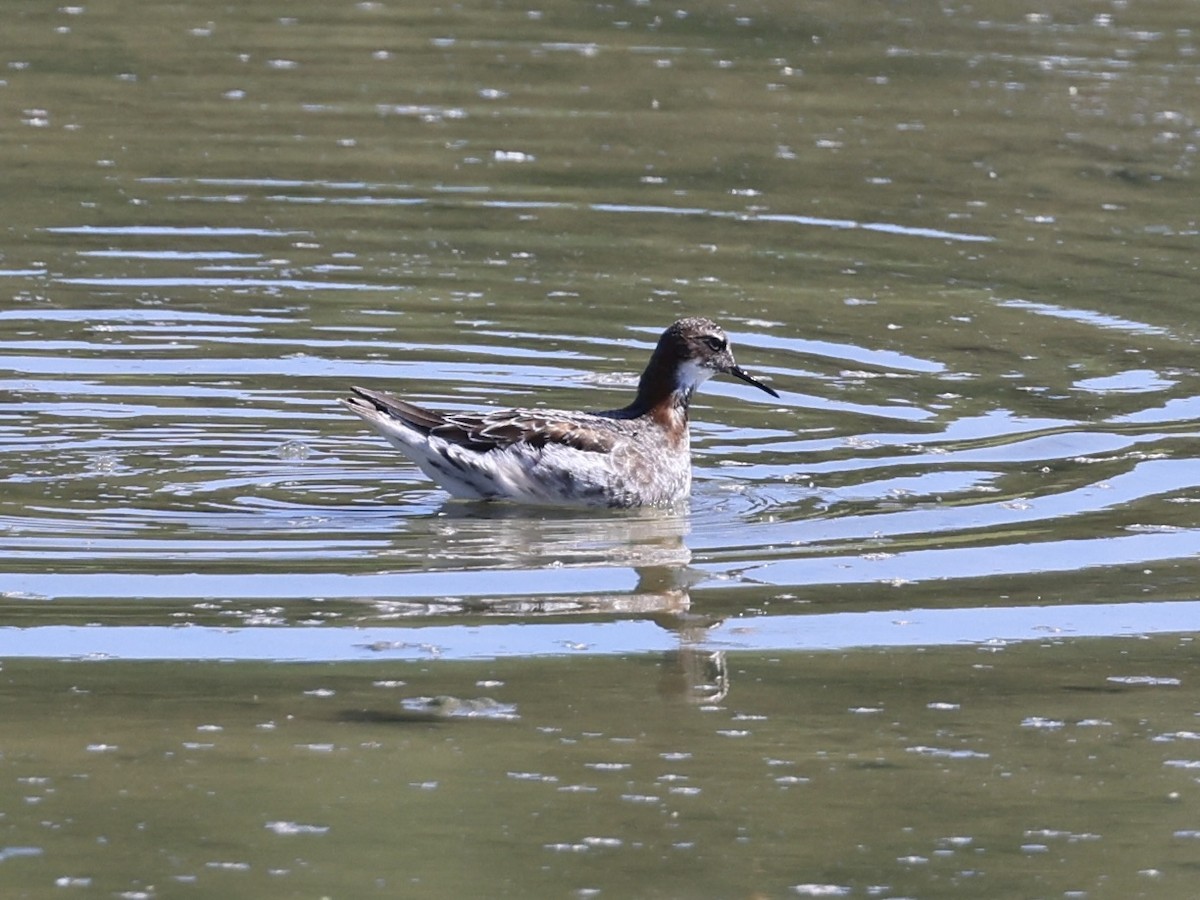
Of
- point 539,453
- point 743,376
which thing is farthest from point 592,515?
point 743,376

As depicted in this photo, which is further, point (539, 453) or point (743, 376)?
point (743, 376)

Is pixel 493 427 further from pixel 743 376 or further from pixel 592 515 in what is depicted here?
pixel 743 376

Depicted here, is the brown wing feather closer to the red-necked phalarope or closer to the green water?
the red-necked phalarope

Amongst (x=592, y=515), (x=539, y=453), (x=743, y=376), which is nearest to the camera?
(x=539, y=453)

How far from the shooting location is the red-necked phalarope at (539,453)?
40.0 feet

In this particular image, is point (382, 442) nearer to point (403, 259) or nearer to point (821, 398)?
point (821, 398)

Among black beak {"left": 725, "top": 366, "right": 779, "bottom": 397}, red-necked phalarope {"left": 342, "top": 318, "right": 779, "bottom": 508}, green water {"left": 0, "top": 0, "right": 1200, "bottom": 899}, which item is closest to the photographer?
green water {"left": 0, "top": 0, "right": 1200, "bottom": 899}

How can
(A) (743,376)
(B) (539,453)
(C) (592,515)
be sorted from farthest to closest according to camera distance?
(A) (743,376) < (C) (592,515) < (B) (539,453)

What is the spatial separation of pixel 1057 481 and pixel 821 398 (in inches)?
89.1

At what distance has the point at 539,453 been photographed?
12258 millimetres

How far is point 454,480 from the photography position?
1231 cm

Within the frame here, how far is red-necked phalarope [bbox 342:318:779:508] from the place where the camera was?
1220 centimetres

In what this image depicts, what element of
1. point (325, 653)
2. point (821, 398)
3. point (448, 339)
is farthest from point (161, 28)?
point (325, 653)

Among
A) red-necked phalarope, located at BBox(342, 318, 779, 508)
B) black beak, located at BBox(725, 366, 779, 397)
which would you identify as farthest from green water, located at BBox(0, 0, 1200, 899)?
black beak, located at BBox(725, 366, 779, 397)
